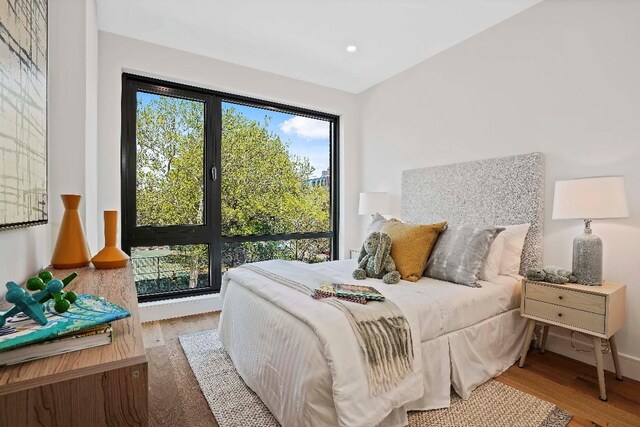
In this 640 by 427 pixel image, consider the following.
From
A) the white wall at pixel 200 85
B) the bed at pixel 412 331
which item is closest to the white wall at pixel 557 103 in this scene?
the bed at pixel 412 331

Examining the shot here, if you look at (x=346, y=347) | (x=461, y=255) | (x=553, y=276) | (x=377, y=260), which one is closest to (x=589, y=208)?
(x=553, y=276)

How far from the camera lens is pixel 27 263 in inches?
49.4

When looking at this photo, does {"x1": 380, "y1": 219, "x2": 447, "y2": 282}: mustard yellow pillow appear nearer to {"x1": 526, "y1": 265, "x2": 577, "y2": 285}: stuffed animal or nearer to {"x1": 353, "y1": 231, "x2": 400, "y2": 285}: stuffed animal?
{"x1": 353, "y1": 231, "x2": 400, "y2": 285}: stuffed animal

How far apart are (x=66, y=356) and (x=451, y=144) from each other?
3.19m

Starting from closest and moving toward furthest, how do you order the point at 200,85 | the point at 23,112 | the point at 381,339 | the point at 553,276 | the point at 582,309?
the point at 23,112, the point at 381,339, the point at 582,309, the point at 553,276, the point at 200,85

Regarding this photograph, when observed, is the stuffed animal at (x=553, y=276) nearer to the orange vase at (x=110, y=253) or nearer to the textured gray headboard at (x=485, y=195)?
the textured gray headboard at (x=485, y=195)

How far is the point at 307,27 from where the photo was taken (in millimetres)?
2754

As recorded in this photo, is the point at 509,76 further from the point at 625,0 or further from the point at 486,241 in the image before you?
the point at 486,241

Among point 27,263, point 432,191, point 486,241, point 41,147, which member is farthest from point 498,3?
point 27,263

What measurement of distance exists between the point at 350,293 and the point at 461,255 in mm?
1010

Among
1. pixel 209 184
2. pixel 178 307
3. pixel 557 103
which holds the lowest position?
pixel 178 307

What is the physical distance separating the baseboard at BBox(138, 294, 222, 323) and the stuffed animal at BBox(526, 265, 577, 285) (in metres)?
2.54

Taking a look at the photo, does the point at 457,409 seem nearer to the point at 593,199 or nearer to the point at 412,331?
the point at 412,331

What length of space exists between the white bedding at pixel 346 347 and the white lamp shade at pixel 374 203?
1.29 metres
